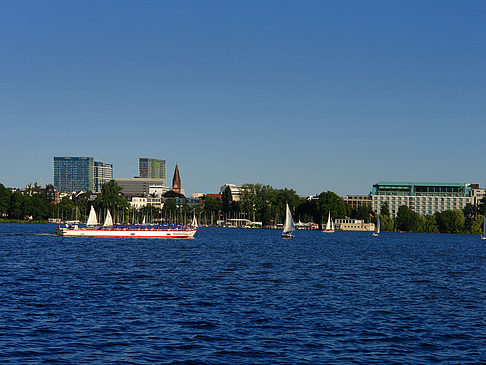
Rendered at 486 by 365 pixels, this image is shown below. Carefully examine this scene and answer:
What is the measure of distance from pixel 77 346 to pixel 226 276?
3236cm

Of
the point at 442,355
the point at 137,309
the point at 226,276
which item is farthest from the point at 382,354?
the point at 226,276

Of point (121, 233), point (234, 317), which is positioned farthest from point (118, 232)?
point (234, 317)

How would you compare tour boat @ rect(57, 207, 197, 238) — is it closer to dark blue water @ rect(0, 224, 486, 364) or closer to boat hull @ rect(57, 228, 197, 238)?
boat hull @ rect(57, 228, 197, 238)

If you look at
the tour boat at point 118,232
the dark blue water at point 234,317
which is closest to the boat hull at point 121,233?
the tour boat at point 118,232

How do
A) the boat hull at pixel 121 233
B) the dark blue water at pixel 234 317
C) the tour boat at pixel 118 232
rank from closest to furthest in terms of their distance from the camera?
the dark blue water at pixel 234 317 → the boat hull at pixel 121 233 → the tour boat at pixel 118 232

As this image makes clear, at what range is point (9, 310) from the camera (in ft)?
120

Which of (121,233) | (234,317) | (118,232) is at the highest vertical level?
(118,232)

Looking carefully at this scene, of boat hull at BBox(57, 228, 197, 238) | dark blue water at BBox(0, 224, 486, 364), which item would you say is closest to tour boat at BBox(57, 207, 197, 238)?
boat hull at BBox(57, 228, 197, 238)

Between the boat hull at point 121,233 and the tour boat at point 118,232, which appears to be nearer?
the boat hull at point 121,233

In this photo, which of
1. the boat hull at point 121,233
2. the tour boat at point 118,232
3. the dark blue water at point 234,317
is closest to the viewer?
the dark blue water at point 234,317

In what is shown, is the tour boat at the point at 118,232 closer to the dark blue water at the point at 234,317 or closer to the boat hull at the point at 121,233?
the boat hull at the point at 121,233

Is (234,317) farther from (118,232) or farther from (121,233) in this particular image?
(121,233)

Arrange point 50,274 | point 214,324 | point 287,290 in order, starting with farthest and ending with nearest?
point 50,274 → point 287,290 → point 214,324

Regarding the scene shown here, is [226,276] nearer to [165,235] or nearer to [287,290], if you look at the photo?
[287,290]
